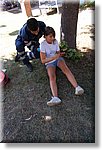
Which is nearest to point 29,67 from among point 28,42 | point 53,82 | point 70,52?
point 28,42

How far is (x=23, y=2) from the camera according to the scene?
549cm

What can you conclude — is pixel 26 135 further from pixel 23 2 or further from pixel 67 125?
pixel 23 2

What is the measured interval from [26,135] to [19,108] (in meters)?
0.39

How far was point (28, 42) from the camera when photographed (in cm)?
320

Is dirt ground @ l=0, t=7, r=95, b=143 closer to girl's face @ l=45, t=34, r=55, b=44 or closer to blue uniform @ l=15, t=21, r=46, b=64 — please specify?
blue uniform @ l=15, t=21, r=46, b=64

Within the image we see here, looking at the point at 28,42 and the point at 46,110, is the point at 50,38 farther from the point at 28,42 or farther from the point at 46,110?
the point at 46,110

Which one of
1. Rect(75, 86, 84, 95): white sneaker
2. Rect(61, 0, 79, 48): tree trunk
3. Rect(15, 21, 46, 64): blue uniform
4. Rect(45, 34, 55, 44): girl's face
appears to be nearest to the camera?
Rect(45, 34, 55, 44): girl's face

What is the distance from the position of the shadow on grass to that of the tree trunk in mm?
329

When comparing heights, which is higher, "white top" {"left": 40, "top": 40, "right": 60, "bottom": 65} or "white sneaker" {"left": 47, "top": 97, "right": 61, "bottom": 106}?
"white top" {"left": 40, "top": 40, "right": 60, "bottom": 65}

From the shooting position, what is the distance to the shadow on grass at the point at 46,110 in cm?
243

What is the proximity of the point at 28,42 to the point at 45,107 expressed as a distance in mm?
913

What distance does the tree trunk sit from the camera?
3293mm

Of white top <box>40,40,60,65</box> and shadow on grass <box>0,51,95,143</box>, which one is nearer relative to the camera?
shadow on grass <box>0,51,95,143</box>

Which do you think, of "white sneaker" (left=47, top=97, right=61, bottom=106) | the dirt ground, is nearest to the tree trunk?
the dirt ground
